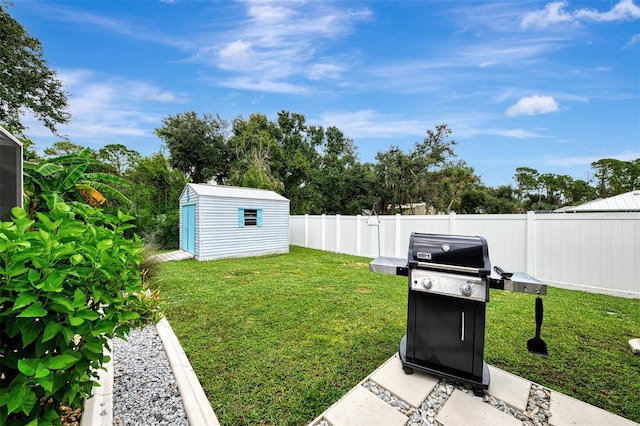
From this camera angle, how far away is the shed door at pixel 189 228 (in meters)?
9.45

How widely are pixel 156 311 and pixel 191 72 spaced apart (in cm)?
955

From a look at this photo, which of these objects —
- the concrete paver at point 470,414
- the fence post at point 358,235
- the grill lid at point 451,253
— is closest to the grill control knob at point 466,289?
the grill lid at point 451,253

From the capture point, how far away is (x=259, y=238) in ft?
34.8

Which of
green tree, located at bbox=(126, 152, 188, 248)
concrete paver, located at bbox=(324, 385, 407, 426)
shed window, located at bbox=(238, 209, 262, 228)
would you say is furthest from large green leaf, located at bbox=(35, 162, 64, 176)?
green tree, located at bbox=(126, 152, 188, 248)

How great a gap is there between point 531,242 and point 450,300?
5.31m

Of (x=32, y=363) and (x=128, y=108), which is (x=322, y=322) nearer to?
(x=32, y=363)

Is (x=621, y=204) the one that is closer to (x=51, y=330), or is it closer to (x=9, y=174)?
(x=51, y=330)

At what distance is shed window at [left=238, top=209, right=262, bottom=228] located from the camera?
10043 mm

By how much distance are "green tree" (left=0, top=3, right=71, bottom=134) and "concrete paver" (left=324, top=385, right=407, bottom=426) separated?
16986 millimetres

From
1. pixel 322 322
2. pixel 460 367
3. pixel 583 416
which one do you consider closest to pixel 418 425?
pixel 460 367

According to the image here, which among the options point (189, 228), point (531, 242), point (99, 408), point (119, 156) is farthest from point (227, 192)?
point (119, 156)

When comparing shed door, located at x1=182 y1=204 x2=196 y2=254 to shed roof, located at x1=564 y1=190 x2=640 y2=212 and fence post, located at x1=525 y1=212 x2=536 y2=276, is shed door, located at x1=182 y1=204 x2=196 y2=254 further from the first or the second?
shed roof, located at x1=564 y1=190 x2=640 y2=212

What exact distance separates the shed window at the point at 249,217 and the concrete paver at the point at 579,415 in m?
9.50

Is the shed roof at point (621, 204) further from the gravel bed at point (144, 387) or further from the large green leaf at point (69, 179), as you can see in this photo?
the large green leaf at point (69, 179)
